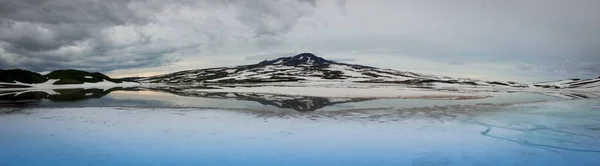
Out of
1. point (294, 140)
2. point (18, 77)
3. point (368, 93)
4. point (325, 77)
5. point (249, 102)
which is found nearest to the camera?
point (294, 140)

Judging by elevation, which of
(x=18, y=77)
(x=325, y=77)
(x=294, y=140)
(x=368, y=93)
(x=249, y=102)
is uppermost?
(x=325, y=77)

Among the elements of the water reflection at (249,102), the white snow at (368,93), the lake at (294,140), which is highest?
the white snow at (368,93)

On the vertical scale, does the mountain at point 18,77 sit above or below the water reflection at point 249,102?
above

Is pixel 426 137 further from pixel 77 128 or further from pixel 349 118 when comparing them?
pixel 77 128

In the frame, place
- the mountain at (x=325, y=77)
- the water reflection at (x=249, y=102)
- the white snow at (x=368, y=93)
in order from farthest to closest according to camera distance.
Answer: the mountain at (x=325, y=77) → the white snow at (x=368, y=93) → the water reflection at (x=249, y=102)

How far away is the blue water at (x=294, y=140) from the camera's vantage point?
825 centimetres

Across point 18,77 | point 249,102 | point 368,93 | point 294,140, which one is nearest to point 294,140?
point 294,140

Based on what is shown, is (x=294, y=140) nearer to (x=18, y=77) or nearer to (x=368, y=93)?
(x=368, y=93)

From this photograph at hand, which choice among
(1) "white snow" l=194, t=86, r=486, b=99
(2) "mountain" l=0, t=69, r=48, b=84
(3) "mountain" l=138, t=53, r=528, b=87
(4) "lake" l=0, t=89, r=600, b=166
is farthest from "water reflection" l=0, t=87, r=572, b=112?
(3) "mountain" l=138, t=53, r=528, b=87

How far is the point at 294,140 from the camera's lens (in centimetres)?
1017

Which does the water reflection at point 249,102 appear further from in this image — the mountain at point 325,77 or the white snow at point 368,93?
the mountain at point 325,77

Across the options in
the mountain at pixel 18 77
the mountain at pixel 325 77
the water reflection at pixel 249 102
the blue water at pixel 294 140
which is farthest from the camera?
the mountain at pixel 325 77

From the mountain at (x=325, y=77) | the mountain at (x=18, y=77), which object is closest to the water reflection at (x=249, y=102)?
the mountain at (x=18, y=77)

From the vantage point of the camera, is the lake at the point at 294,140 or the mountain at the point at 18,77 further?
the mountain at the point at 18,77
